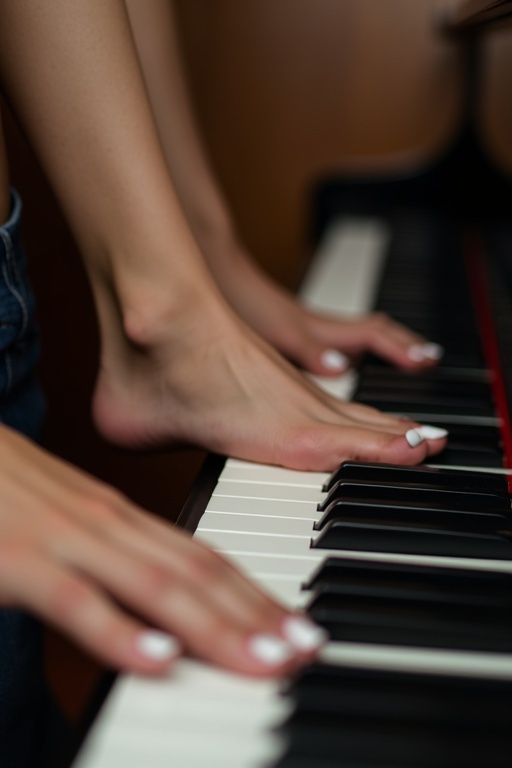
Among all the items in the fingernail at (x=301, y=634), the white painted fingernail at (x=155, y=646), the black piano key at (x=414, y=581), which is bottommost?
the black piano key at (x=414, y=581)

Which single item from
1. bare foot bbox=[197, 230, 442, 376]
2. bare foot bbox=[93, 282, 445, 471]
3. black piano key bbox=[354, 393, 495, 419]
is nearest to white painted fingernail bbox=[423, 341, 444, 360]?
bare foot bbox=[197, 230, 442, 376]

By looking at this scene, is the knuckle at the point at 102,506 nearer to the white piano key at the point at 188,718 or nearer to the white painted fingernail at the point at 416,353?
the white piano key at the point at 188,718

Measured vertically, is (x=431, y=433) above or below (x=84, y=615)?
below

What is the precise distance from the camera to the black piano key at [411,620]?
0.51 meters

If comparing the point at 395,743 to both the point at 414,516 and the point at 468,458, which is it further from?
the point at 468,458

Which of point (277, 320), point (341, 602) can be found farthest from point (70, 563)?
Result: point (277, 320)

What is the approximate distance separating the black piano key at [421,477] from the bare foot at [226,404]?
0.08 ft

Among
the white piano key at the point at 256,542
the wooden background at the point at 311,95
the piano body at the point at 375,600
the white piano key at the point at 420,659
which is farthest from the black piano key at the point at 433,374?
the wooden background at the point at 311,95

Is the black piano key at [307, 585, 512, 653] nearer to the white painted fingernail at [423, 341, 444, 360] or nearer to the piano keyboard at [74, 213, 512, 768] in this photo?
the piano keyboard at [74, 213, 512, 768]

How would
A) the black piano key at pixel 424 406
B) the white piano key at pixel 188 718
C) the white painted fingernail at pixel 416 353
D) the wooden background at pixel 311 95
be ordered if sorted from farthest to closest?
1. the wooden background at pixel 311 95
2. the white painted fingernail at pixel 416 353
3. the black piano key at pixel 424 406
4. the white piano key at pixel 188 718

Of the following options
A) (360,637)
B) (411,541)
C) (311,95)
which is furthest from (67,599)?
(311,95)

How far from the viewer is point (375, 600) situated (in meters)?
0.55

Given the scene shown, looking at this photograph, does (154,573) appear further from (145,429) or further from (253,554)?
(145,429)

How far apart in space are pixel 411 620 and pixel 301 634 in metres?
0.08
